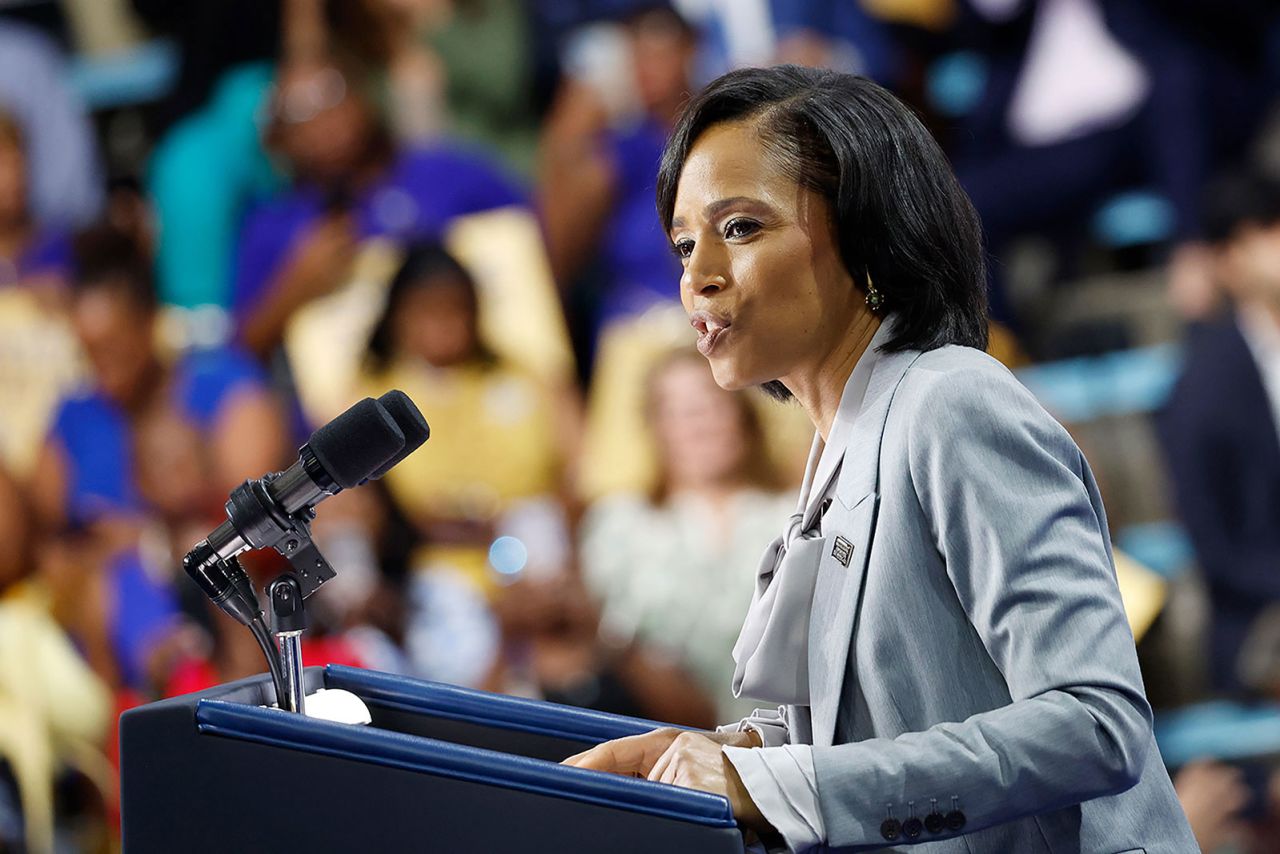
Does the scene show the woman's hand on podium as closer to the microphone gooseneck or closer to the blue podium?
the blue podium

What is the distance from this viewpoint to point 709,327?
1.63m

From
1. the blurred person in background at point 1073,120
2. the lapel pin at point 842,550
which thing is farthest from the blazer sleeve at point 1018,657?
the blurred person in background at point 1073,120

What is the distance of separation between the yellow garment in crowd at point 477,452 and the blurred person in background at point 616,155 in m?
0.35

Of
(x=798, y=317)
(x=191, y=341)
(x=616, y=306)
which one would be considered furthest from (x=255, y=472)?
(x=798, y=317)

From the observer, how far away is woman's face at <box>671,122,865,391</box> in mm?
1595

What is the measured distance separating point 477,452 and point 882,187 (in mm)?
3611

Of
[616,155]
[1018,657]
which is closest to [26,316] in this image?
[616,155]

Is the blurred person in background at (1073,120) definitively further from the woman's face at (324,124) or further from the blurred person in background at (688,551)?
the woman's face at (324,124)

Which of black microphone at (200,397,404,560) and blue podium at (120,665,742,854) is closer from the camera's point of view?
blue podium at (120,665,742,854)

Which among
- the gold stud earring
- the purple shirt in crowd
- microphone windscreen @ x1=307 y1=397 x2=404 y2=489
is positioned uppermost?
the purple shirt in crowd

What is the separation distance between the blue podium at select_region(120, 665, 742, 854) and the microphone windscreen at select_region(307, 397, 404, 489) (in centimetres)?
25

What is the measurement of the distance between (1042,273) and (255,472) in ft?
9.41

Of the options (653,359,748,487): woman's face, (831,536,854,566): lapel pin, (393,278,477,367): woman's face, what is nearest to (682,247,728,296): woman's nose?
(831,536,854,566): lapel pin

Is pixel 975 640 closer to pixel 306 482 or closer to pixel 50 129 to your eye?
pixel 306 482
